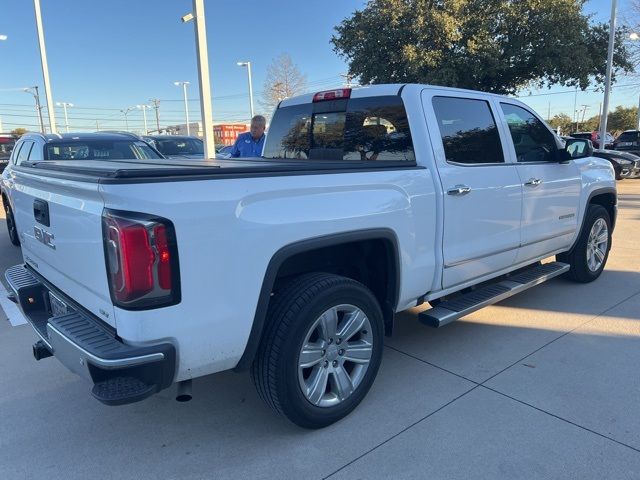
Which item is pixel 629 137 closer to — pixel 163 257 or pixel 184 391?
pixel 184 391

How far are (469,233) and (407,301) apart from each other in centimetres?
72

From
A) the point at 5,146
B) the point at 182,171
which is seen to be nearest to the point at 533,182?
the point at 182,171

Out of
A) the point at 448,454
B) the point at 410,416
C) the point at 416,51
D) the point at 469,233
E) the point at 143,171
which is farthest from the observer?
the point at 416,51

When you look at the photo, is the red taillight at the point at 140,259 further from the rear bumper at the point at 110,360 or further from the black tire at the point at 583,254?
the black tire at the point at 583,254


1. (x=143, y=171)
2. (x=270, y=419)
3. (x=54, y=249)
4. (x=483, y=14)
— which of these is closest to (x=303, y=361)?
(x=270, y=419)

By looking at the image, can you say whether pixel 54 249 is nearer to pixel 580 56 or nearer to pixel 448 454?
pixel 448 454

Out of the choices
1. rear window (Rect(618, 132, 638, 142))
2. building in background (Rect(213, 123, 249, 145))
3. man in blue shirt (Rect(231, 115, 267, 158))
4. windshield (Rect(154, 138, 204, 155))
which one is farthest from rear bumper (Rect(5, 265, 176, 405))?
building in background (Rect(213, 123, 249, 145))

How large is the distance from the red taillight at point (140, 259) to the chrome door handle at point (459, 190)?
1976 mm

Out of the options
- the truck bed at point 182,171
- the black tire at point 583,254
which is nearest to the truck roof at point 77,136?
the truck bed at point 182,171

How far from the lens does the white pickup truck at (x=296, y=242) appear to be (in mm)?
2129

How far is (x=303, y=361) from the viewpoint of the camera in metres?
2.66

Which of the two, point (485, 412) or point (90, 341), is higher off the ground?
point (90, 341)

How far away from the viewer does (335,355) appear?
2.84 meters

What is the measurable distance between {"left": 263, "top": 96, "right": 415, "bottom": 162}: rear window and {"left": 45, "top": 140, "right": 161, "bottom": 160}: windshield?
3.57m
